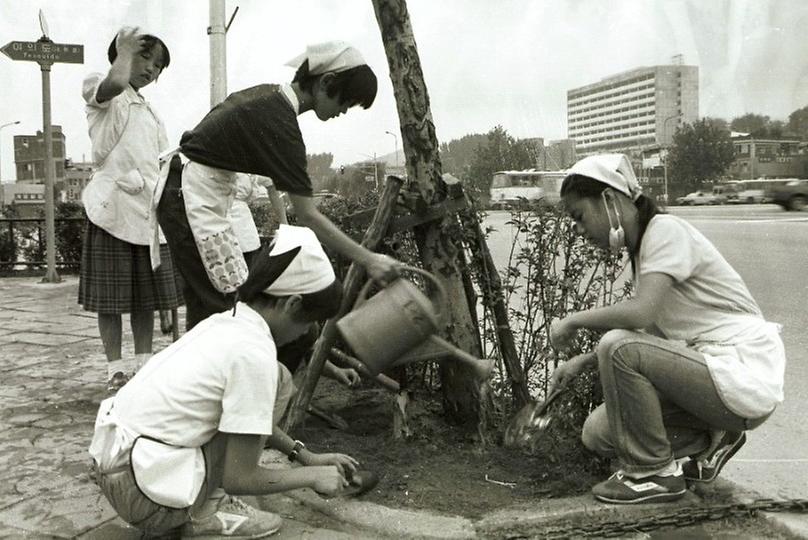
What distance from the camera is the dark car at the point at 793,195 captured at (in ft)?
86.3

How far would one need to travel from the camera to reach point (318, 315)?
2.43 m

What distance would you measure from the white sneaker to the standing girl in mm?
1763

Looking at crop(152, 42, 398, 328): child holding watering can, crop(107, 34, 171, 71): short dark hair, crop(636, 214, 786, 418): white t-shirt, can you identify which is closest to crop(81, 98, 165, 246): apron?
crop(107, 34, 171, 71): short dark hair

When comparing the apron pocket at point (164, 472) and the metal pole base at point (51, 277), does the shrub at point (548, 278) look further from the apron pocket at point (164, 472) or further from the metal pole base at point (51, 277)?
the metal pole base at point (51, 277)

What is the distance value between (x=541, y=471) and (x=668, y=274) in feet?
3.05

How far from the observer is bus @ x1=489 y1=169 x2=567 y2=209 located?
3438 millimetres

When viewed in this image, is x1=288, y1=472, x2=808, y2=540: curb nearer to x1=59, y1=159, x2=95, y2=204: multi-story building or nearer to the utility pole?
the utility pole

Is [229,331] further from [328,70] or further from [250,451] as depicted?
[328,70]

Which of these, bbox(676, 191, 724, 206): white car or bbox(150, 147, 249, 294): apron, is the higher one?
bbox(676, 191, 724, 206): white car

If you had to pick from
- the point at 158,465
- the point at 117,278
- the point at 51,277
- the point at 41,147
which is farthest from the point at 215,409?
the point at 41,147

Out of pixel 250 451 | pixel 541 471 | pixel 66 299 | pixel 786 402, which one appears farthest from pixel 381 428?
pixel 66 299

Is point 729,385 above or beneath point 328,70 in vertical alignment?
beneath

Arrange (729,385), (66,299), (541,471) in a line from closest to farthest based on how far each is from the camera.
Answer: (729,385) → (541,471) → (66,299)

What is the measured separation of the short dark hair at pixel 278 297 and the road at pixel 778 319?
1.52m
